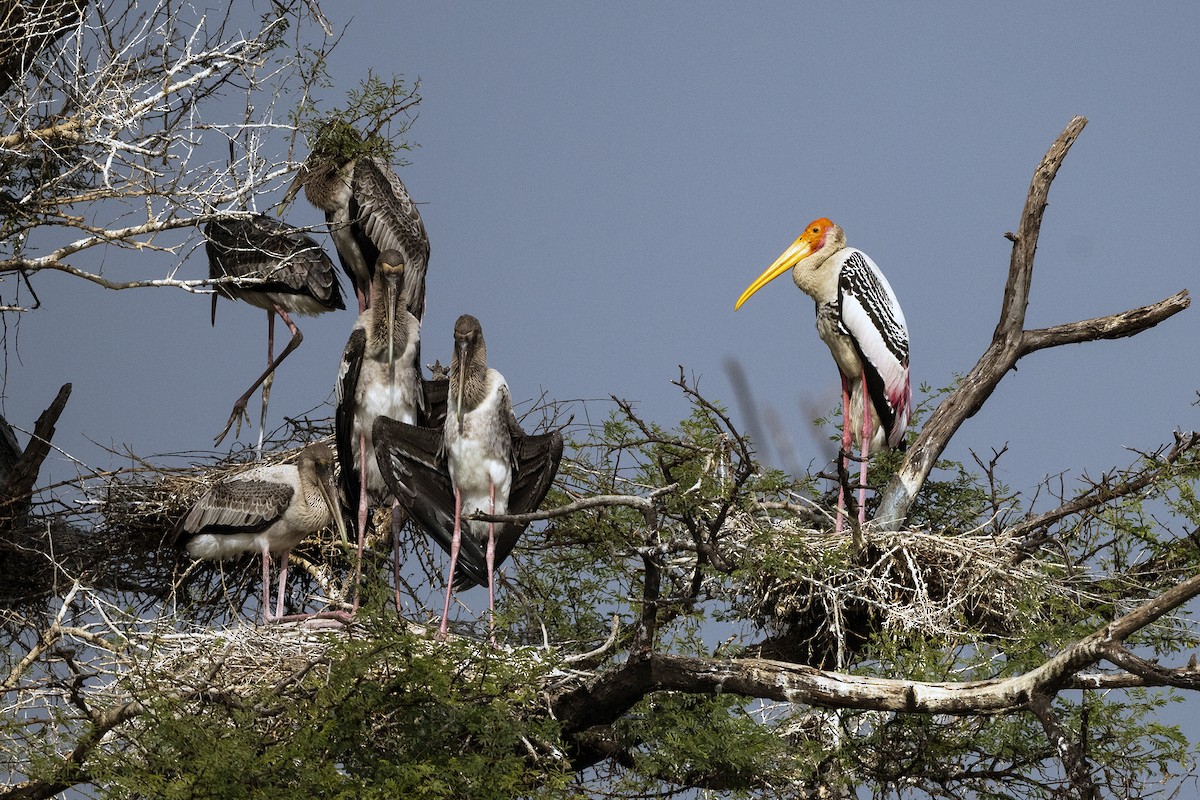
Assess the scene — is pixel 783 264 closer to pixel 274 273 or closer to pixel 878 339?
pixel 878 339

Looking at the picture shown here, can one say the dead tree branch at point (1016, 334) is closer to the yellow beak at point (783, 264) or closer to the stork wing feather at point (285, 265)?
the yellow beak at point (783, 264)

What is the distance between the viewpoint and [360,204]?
9.20 metres

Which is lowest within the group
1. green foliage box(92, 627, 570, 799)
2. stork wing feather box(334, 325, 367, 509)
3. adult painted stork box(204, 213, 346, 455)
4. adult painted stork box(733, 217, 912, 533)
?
green foliage box(92, 627, 570, 799)

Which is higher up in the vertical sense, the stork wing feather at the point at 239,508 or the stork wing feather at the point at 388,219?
the stork wing feather at the point at 388,219

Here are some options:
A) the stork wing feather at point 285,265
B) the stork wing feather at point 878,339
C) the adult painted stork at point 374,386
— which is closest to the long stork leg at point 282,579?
the adult painted stork at point 374,386

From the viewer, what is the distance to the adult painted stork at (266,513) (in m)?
7.84

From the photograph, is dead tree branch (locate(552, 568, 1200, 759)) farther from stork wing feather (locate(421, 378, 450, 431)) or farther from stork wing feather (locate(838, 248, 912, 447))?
stork wing feather (locate(838, 248, 912, 447))

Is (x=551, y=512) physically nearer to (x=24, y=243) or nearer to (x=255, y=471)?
(x=255, y=471)

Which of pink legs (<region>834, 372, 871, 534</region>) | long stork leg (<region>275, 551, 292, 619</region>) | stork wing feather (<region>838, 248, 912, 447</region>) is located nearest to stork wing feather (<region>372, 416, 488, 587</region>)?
long stork leg (<region>275, 551, 292, 619</region>)

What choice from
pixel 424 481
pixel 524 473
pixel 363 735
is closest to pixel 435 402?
pixel 424 481

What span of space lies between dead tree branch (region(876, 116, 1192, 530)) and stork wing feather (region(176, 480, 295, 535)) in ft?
9.46

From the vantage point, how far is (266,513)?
784 centimetres

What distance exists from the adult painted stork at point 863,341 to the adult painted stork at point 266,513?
268 centimetres

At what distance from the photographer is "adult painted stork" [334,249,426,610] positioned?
7.71 m
